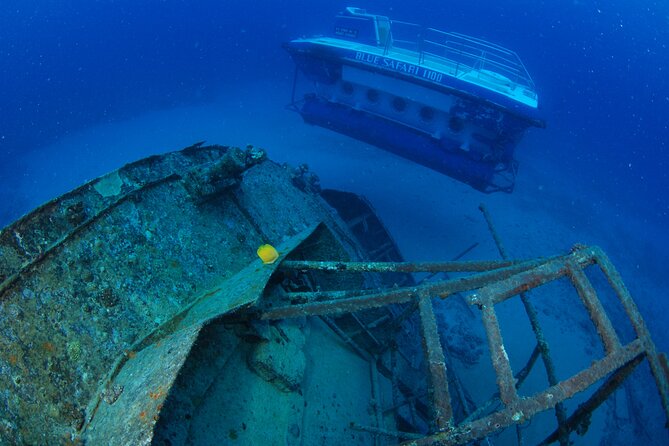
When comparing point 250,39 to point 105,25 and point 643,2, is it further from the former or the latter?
point 643,2

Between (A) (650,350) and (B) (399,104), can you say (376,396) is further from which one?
(B) (399,104)

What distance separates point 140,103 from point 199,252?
3724 cm

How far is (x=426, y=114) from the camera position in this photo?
10.6 metres

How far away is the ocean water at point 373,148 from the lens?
14.0 meters

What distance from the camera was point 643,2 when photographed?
2781 inches

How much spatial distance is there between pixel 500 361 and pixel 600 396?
1.28 meters

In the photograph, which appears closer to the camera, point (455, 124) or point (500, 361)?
point (500, 361)

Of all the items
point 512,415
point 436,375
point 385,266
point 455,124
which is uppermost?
point 455,124

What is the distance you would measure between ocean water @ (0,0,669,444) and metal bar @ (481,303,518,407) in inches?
318

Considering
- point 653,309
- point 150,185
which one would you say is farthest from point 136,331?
point 653,309

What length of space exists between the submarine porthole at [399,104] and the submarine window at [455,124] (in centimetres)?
155

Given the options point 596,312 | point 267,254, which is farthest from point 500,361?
point 267,254

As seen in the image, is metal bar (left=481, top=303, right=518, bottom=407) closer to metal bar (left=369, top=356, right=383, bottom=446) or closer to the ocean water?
metal bar (left=369, top=356, right=383, bottom=446)

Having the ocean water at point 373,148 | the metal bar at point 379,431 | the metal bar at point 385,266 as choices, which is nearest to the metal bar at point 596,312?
the metal bar at point 385,266
